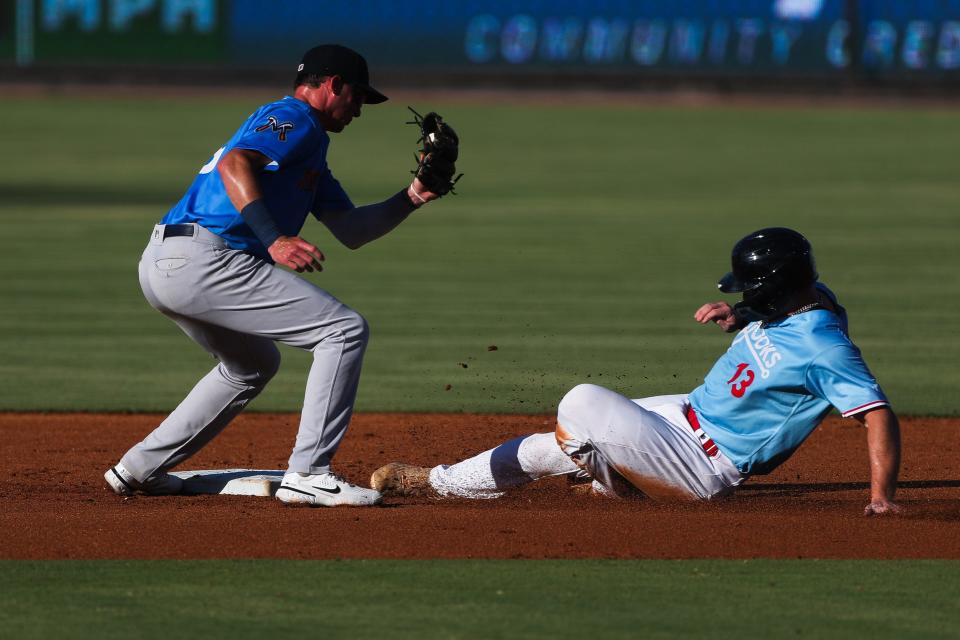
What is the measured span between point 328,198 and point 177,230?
2.65 ft

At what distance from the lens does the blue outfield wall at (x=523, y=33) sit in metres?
42.1

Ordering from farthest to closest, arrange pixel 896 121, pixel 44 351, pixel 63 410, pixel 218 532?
pixel 896 121
pixel 44 351
pixel 63 410
pixel 218 532

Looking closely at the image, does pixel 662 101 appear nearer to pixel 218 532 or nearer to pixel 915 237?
pixel 915 237

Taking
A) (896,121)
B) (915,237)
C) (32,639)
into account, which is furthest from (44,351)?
(896,121)

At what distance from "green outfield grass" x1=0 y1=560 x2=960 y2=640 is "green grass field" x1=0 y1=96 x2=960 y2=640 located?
0.01 m

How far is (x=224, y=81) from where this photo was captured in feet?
141

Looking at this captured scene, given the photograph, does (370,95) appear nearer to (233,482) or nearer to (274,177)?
(274,177)

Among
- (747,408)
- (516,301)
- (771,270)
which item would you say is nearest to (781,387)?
(747,408)

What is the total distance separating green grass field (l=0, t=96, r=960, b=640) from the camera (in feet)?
16.6

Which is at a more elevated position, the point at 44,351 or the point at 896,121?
the point at 44,351

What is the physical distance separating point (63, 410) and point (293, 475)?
361cm

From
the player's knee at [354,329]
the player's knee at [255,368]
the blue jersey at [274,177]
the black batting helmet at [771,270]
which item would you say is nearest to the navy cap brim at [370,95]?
the blue jersey at [274,177]

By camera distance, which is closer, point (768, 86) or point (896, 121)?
point (896, 121)

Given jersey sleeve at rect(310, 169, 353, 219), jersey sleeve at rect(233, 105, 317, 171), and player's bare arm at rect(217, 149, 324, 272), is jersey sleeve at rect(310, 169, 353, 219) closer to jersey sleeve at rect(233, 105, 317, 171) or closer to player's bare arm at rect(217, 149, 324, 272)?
jersey sleeve at rect(233, 105, 317, 171)
